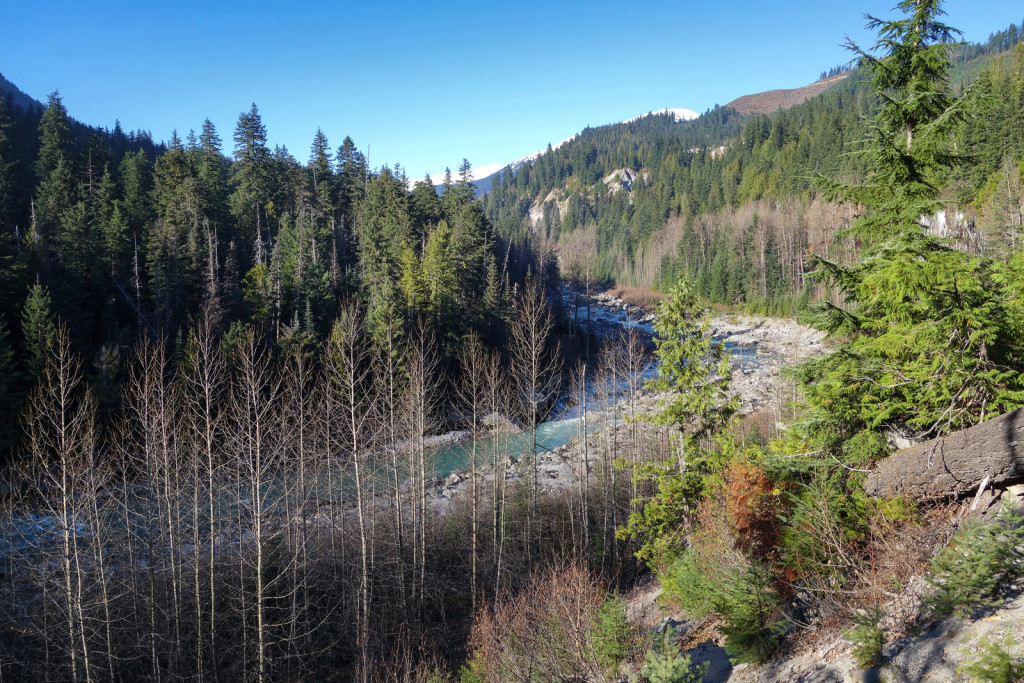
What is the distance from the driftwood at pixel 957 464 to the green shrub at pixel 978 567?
970mm

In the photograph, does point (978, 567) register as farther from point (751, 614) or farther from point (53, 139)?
point (53, 139)

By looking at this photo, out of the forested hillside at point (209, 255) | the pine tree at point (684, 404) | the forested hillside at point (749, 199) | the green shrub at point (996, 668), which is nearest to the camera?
the green shrub at point (996, 668)

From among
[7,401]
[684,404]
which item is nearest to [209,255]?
[7,401]

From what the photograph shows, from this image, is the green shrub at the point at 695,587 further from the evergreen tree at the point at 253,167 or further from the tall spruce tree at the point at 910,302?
the evergreen tree at the point at 253,167

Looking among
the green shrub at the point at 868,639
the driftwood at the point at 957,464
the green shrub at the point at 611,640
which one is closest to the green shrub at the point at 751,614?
the green shrub at the point at 611,640

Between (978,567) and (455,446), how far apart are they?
26990 millimetres

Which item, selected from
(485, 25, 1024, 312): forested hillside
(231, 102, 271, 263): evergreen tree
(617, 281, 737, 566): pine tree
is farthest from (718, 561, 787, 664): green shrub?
(231, 102, 271, 263): evergreen tree

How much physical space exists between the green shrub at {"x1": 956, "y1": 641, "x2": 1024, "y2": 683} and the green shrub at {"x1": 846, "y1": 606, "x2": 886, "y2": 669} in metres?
1.18

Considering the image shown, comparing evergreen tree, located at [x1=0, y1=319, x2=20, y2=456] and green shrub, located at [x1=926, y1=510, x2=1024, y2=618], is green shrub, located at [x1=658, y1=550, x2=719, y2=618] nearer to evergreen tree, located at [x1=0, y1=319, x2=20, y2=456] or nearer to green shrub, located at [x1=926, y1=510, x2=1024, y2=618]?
green shrub, located at [x1=926, y1=510, x2=1024, y2=618]

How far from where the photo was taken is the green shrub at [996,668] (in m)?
4.70

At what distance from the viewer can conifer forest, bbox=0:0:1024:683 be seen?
8.35 meters

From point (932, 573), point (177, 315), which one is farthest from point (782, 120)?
point (932, 573)

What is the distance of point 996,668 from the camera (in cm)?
481

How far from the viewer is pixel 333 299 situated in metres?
38.5
